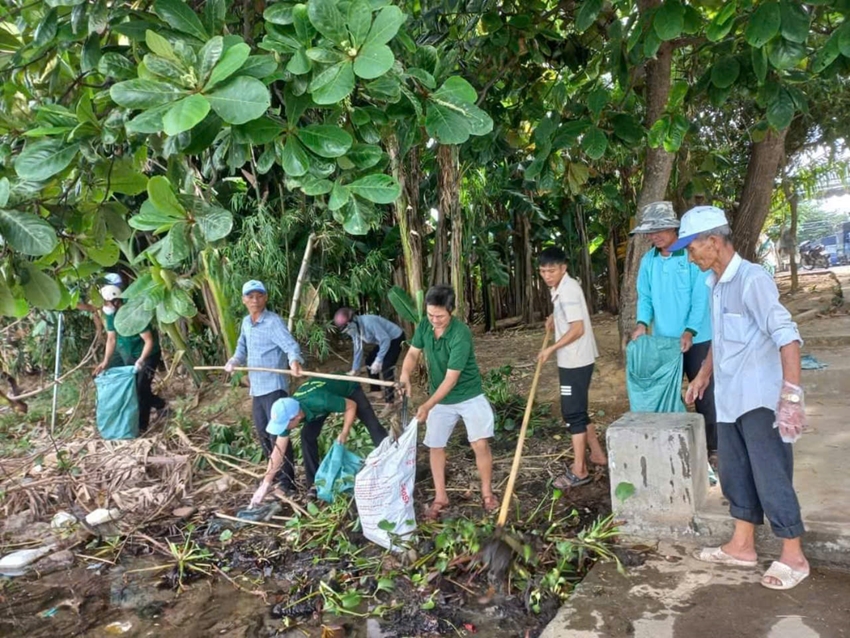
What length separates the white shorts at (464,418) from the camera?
13.0 ft

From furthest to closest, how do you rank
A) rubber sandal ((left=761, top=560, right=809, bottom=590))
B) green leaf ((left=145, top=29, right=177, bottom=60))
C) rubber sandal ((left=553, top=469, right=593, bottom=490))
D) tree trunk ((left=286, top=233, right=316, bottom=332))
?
tree trunk ((left=286, top=233, right=316, bottom=332)) < rubber sandal ((left=553, top=469, right=593, bottom=490)) < rubber sandal ((left=761, top=560, right=809, bottom=590)) < green leaf ((left=145, top=29, right=177, bottom=60))

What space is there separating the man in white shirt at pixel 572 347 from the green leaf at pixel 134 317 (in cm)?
253

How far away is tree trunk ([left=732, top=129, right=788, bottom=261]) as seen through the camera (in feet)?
21.6

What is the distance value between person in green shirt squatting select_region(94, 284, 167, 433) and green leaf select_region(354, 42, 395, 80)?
4.78 meters

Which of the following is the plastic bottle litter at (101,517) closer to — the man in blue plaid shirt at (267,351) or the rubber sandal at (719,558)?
the man in blue plaid shirt at (267,351)

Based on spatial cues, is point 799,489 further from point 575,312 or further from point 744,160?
point 744,160

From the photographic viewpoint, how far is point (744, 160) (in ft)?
33.5

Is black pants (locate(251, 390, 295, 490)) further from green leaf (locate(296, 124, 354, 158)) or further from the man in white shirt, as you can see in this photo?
green leaf (locate(296, 124, 354, 158))

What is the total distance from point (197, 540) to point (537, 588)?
2.42 meters

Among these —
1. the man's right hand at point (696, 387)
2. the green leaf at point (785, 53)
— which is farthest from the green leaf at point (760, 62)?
the man's right hand at point (696, 387)

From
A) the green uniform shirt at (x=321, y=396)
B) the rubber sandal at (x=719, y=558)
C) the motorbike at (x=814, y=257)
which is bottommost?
the rubber sandal at (x=719, y=558)

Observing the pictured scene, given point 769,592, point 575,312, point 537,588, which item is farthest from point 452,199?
point 769,592

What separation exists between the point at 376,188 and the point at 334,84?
34 centimetres

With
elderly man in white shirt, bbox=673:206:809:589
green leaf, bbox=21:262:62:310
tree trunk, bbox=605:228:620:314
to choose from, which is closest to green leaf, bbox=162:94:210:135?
green leaf, bbox=21:262:62:310
